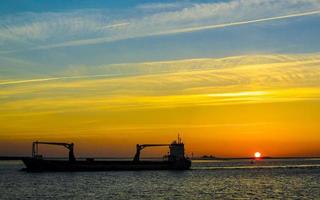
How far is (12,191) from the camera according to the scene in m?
76.7

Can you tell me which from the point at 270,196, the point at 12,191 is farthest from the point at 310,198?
the point at 12,191

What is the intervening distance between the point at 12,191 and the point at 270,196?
113 ft

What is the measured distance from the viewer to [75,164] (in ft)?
463

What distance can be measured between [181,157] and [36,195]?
79.8 metres

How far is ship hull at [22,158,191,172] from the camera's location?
138 meters

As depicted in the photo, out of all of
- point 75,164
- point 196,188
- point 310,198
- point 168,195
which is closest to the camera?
point 310,198

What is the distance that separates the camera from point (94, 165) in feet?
480

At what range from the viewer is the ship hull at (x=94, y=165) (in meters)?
138

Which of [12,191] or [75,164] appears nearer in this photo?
[12,191]

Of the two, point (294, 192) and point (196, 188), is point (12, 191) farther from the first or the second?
point (294, 192)

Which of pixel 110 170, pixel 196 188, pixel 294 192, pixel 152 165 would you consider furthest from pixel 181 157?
pixel 294 192

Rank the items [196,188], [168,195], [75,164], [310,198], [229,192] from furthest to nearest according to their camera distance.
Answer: [75,164], [196,188], [229,192], [168,195], [310,198]

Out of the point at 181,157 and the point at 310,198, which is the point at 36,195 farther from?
the point at 181,157

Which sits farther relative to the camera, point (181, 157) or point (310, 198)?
point (181, 157)
